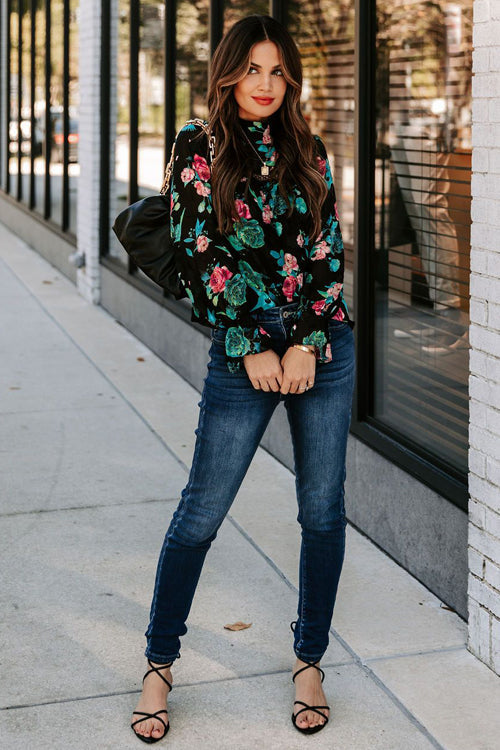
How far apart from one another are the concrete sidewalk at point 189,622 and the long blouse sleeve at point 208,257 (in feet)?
3.78

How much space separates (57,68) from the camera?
13.5m

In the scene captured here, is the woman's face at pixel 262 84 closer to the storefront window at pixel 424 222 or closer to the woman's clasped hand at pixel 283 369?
the woman's clasped hand at pixel 283 369

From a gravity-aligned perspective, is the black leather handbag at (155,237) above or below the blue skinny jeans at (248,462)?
above

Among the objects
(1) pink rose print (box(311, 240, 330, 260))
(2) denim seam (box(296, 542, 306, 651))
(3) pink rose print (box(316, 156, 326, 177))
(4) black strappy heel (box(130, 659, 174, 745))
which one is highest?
(3) pink rose print (box(316, 156, 326, 177))

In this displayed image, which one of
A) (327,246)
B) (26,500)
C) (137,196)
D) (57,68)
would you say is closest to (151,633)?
(327,246)

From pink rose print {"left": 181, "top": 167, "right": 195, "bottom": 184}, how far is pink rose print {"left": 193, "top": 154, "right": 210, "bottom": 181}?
1 centimetres

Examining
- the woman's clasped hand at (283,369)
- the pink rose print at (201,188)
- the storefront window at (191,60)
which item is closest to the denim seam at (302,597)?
the woman's clasped hand at (283,369)

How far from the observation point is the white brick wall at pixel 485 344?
3.75m

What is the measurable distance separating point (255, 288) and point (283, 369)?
229 millimetres

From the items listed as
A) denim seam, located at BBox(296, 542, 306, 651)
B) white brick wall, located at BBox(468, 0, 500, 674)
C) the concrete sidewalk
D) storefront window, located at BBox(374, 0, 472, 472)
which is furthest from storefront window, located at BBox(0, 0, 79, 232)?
denim seam, located at BBox(296, 542, 306, 651)

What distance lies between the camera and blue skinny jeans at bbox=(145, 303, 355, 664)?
3.36 m

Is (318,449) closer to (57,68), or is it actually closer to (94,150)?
(94,150)

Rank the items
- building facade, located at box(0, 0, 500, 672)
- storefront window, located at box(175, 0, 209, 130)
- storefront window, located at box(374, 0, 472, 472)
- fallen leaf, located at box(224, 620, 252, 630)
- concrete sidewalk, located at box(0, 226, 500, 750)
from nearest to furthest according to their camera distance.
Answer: concrete sidewalk, located at box(0, 226, 500, 750) < building facade, located at box(0, 0, 500, 672) < fallen leaf, located at box(224, 620, 252, 630) < storefront window, located at box(374, 0, 472, 472) < storefront window, located at box(175, 0, 209, 130)

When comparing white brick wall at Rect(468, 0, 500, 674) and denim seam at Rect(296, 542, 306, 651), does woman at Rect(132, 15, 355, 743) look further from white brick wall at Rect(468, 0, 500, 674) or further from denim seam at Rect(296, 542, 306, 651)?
white brick wall at Rect(468, 0, 500, 674)
